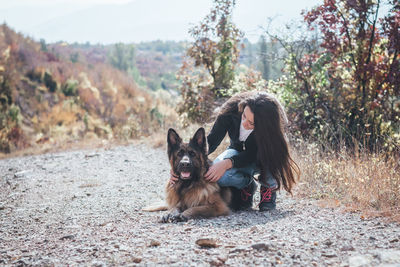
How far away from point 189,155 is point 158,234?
1.03m

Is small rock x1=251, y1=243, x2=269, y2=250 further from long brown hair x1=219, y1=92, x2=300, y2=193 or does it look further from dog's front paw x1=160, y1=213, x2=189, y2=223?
long brown hair x1=219, y1=92, x2=300, y2=193

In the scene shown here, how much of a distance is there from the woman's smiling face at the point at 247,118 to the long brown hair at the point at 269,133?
0.14ft

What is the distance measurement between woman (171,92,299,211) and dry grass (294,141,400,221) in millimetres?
734

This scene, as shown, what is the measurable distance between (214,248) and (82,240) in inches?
48.5

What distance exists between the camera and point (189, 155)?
4121 millimetres

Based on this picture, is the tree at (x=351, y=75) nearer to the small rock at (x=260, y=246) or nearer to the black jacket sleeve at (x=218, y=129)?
the black jacket sleeve at (x=218, y=129)

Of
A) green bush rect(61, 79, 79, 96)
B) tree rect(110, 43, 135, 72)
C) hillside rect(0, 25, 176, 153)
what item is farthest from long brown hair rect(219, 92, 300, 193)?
tree rect(110, 43, 135, 72)

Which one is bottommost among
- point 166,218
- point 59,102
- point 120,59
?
point 166,218

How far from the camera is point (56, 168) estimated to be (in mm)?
8438

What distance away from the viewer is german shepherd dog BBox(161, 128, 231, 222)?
13.4ft

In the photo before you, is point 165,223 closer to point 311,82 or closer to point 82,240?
point 82,240

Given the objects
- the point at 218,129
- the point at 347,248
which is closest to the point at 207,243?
the point at 347,248

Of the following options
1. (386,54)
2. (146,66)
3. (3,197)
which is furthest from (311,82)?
(146,66)

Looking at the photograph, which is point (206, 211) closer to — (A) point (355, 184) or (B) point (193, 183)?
(B) point (193, 183)
